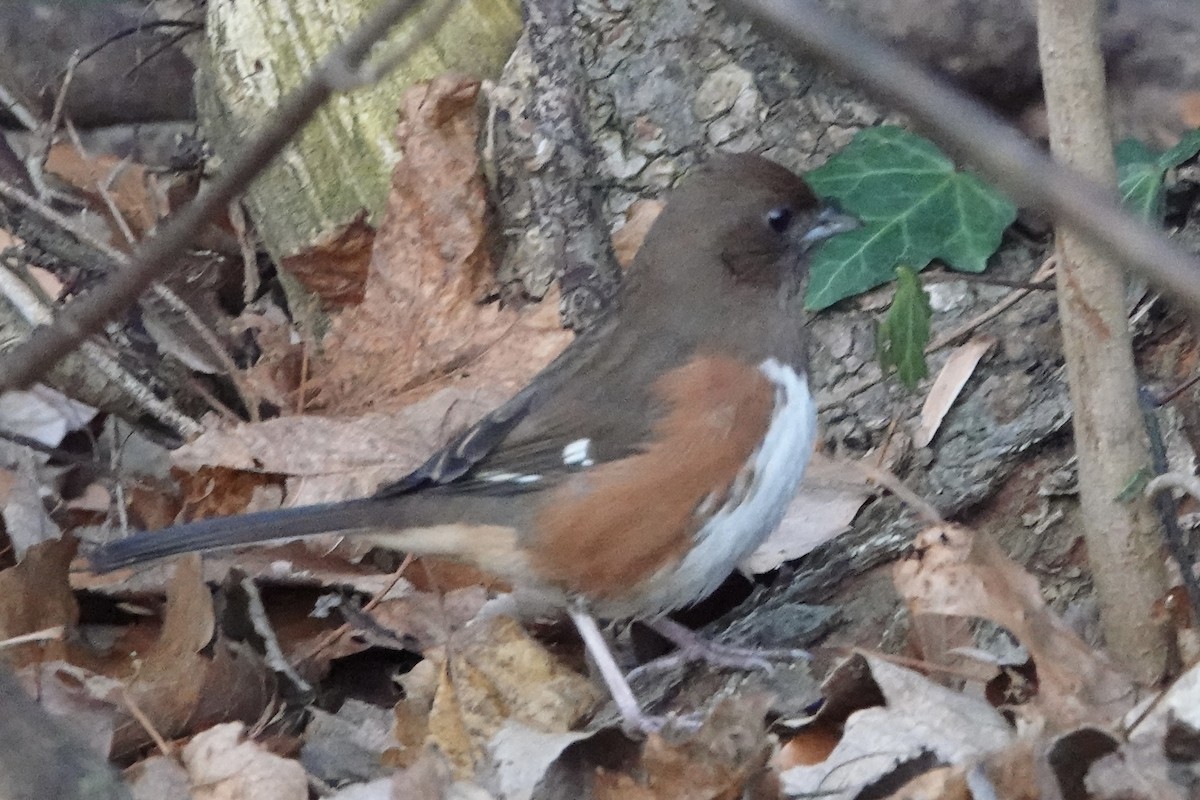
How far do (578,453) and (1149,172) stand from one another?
1.15 metres

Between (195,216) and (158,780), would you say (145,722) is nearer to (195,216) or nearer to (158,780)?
(158,780)

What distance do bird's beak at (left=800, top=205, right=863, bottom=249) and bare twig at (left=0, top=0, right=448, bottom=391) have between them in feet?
6.41

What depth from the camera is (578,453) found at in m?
2.56

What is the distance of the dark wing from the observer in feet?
8.32

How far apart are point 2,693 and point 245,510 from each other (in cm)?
186

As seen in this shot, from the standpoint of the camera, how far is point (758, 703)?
179cm

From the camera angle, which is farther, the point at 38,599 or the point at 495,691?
the point at 38,599

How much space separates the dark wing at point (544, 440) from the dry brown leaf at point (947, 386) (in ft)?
1.76

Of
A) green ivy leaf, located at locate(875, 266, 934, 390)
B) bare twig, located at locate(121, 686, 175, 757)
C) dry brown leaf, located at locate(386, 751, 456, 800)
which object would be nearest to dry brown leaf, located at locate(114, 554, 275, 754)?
bare twig, located at locate(121, 686, 175, 757)

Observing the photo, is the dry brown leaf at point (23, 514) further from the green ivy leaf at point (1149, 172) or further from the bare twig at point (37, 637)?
the green ivy leaf at point (1149, 172)

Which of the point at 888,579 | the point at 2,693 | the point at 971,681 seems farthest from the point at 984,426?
the point at 2,693

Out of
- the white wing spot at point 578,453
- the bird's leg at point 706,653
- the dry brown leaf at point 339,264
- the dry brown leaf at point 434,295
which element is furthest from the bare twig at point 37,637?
the dry brown leaf at point 339,264

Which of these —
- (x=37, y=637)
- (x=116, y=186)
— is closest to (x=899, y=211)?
(x=37, y=637)

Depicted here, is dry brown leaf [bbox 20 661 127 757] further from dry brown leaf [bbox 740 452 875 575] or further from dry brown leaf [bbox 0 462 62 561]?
dry brown leaf [bbox 740 452 875 575]
